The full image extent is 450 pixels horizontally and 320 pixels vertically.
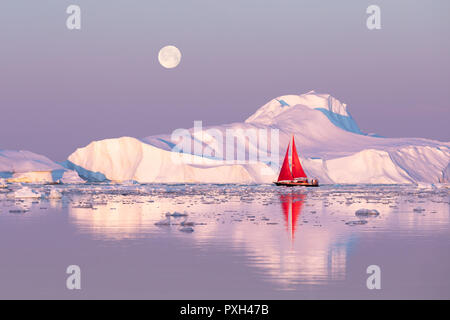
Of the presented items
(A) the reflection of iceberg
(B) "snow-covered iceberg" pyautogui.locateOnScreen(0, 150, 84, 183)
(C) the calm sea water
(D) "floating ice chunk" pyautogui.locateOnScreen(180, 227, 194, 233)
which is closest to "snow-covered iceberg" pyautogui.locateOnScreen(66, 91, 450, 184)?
(B) "snow-covered iceberg" pyautogui.locateOnScreen(0, 150, 84, 183)

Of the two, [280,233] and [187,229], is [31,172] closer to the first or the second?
[187,229]

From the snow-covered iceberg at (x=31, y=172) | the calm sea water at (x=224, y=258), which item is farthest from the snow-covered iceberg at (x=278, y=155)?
the calm sea water at (x=224, y=258)

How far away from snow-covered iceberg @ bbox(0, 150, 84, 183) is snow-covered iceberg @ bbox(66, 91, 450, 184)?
496cm

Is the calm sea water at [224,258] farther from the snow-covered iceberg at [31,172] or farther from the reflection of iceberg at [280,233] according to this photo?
the snow-covered iceberg at [31,172]

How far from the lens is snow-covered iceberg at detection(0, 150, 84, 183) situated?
83688mm

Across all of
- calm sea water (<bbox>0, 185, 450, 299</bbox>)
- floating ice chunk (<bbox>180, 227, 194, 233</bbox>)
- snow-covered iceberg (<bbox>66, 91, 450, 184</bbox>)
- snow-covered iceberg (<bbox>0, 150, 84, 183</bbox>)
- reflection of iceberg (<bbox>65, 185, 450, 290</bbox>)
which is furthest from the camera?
snow-covered iceberg (<bbox>66, 91, 450, 184</bbox>)

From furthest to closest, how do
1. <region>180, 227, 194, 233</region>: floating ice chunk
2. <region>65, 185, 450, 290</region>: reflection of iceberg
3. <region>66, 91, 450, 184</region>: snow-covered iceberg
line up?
<region>66, 91, 450, 184</region>: snow-covered iceberg
<region>180, 227, 194, 233</region>: floating ice chunk
<region>65, 185, 450, 290</region>: reflection of iceberg

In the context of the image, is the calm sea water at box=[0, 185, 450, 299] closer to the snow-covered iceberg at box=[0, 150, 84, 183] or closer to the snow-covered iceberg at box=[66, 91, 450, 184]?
the snow-covered iceberg at box=[0, 150, 84, 183]

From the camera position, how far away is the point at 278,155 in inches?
4050

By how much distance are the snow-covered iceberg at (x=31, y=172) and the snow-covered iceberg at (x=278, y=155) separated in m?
4.96

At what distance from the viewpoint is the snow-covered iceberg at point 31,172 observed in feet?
275
